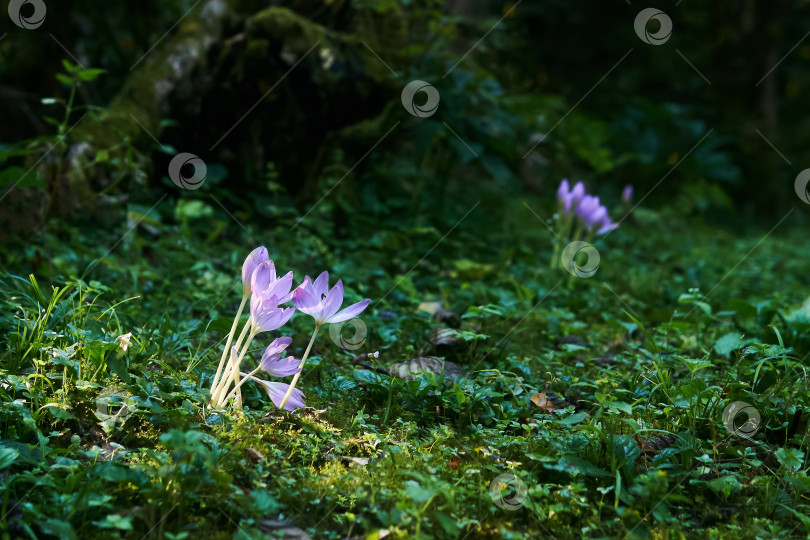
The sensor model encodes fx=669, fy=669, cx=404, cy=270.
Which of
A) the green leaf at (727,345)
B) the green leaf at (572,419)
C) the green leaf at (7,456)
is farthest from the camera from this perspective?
the green leaf at (727,345)

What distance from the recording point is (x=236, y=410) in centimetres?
192

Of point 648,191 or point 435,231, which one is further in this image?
point 648,191

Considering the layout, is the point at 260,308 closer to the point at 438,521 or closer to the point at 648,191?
the point at 438,521

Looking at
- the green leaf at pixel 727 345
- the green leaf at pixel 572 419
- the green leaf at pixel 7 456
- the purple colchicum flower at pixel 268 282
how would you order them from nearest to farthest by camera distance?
1. the green leaf at pixel 7 456
2. the purple colchicum flower at pixel 268 282
3. the green leaf at pixel 572 419
4. the green leaf at pixel 727 345

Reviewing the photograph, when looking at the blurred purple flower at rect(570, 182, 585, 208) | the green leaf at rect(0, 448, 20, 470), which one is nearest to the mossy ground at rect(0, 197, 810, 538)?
the green leaf at rect(0, 448, 20, 470)

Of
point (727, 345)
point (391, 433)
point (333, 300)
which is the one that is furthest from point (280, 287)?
point (727, 345)

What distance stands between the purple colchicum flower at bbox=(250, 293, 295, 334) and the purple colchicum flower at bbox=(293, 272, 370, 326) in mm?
43

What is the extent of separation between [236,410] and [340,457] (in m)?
0.33

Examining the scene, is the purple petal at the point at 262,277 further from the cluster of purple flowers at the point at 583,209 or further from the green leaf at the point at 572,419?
the cluster of purple flowers at the point at 583,209

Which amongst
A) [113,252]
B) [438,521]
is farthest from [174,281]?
[438,521]

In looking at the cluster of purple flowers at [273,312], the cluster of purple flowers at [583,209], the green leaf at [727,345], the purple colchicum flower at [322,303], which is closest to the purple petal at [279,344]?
the cluster of purple flowers at [273,312]

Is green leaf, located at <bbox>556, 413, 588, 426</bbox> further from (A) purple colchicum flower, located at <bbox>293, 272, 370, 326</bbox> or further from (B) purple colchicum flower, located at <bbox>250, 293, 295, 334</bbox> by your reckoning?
(B) purple colchicum flower, located at <bbox>250, 293, 295, 334</bbox>

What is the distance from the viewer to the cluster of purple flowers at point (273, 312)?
6.10 ft

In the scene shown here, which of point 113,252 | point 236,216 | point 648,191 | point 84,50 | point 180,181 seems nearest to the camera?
point 113,252
